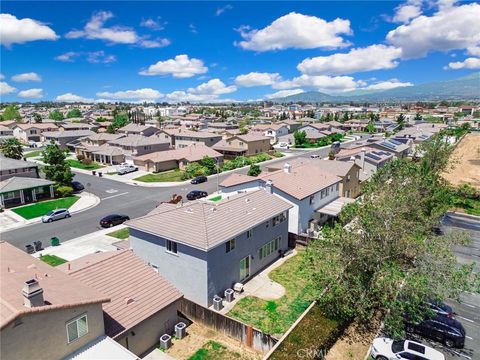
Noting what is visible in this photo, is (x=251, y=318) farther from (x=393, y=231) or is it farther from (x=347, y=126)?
(x=347, y=126)

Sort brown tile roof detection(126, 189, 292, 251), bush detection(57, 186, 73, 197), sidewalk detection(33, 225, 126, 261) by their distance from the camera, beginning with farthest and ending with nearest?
bush detection(57, 186, 73, 197), sidewalk detection(33, 225, 126, 261), brown tile roof detection(126, 189, 292, 251)

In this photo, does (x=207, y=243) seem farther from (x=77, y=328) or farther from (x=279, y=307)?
(x=77, y=328)

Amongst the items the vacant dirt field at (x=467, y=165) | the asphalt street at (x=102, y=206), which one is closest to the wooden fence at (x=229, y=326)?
the asphalt street at (x=102, y=206)

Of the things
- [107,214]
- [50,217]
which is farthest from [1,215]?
[107,214]

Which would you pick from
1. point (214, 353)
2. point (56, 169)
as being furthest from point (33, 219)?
point (214, 353)

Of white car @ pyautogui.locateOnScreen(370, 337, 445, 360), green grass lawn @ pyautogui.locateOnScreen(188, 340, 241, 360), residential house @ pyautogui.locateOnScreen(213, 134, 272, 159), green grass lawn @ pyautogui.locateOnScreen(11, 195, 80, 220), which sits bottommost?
green grass lawn @ pyautogui.locateOnScreen(188, 340, 241, 360)

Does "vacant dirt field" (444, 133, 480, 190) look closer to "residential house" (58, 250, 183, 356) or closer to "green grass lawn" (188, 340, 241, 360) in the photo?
"green grass lawn" (188, 340, 241, 360)

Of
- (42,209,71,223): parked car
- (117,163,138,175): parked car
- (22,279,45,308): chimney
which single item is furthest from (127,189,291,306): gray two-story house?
(117,163,138,175): parked car

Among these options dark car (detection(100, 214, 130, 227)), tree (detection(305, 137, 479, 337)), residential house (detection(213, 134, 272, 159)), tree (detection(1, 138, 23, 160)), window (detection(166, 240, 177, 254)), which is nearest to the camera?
tree (detection(305, 137, 479, 337))
